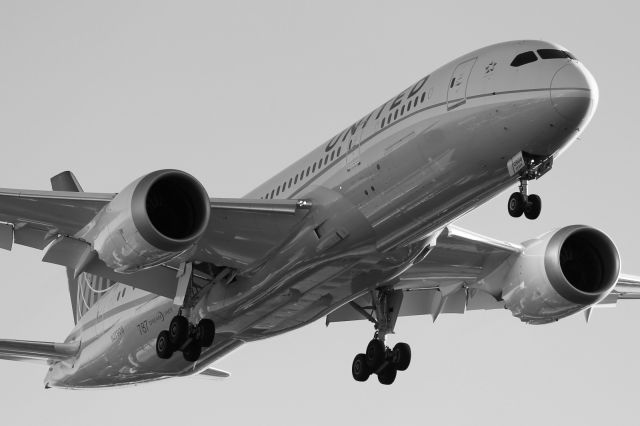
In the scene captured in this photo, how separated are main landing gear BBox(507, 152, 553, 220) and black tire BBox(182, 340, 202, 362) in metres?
8.14

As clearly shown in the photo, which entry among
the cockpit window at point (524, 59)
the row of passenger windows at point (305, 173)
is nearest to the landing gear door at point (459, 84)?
the cockpit window at point (524, 59)

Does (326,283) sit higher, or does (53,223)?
(53,223)

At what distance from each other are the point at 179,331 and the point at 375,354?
5.03 metres

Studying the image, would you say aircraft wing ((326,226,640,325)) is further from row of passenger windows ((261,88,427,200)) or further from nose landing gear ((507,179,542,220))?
nose landing gear ((507,179,542,220))

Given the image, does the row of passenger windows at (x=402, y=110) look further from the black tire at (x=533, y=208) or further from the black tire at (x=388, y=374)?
the black tire at (x=388, y=374)

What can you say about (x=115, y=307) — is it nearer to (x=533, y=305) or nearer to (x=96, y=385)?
(x=96, y=385)

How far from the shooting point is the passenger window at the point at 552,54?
72.7 feet

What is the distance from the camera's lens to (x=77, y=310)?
1353 inches

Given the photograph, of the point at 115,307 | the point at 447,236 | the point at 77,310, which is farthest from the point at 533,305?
the point at 77,310

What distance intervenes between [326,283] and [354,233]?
190 centimetres

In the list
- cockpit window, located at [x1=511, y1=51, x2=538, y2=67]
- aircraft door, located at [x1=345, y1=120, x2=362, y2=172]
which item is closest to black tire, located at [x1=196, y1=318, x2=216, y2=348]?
aircraft door, located at [x1=345, y1=120, x2=362, y2=172]

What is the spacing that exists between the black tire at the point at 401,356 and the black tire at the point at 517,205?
767 cm

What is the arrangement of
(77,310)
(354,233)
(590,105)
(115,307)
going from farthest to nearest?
1. (77,310)
2. (115,307)
3. (354,233)
4. (590,105)

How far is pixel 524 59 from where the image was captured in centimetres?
2238
